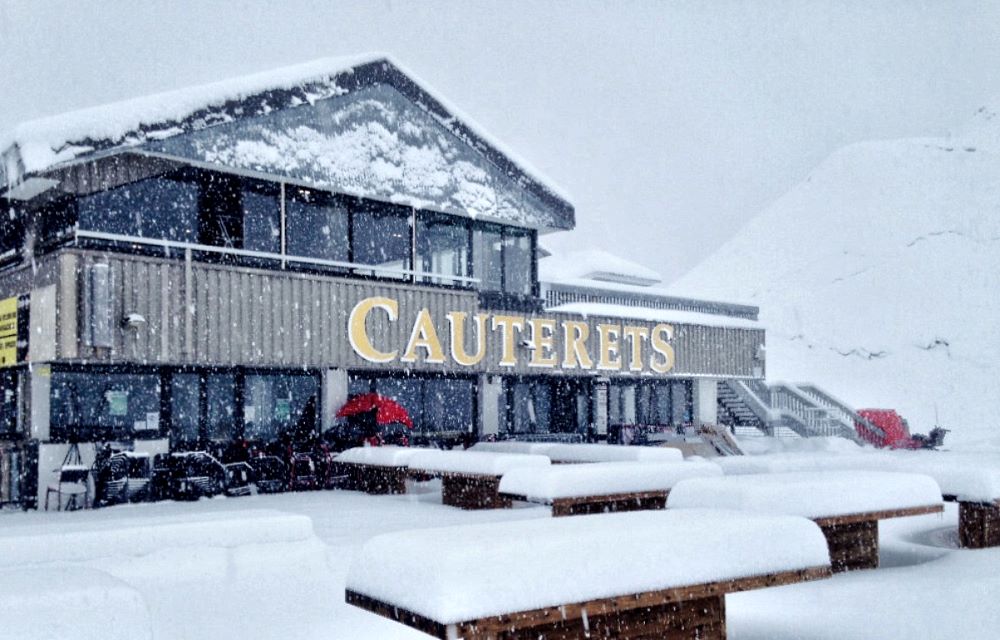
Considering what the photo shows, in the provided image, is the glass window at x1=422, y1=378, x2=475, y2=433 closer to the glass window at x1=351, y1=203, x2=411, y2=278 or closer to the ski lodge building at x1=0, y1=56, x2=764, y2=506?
the ski lodge building at x1=0, y1=56, x2=764, y2=506

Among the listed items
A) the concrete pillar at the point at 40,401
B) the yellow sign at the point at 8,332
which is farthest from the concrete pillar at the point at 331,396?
the yellow sign at the point at 8,332

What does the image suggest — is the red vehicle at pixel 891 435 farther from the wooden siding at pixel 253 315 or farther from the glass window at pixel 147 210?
the glass window at pixel 147 210

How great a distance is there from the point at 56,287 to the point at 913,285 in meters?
84.3

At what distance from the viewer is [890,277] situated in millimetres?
87625

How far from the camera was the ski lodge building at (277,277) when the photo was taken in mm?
14758

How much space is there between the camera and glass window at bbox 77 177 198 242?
52.3 ft

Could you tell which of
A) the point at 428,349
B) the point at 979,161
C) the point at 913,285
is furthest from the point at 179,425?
the point at 979,161

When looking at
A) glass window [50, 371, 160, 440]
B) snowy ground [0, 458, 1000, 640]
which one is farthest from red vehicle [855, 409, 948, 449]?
glass window [50, 371, 160, 440]

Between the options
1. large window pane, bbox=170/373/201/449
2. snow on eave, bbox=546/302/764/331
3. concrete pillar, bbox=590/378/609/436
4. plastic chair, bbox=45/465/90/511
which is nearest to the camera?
plastic chair, bbox=45/465/90/511

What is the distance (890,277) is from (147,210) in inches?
3319

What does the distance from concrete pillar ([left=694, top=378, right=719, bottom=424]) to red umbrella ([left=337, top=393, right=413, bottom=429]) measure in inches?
461

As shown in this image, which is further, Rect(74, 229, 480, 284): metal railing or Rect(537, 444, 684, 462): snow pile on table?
Rect(74, 229, 480, 284): metal railing

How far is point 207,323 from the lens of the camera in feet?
51.2

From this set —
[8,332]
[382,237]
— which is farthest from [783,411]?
[8,332]
